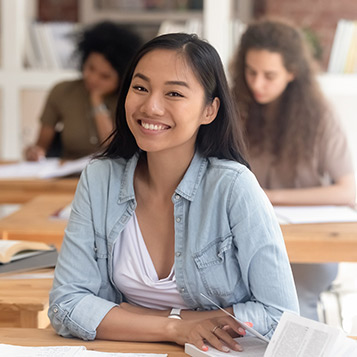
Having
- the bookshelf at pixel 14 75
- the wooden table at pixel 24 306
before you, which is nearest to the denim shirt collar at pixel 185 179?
the wooden table at pixel 24 306

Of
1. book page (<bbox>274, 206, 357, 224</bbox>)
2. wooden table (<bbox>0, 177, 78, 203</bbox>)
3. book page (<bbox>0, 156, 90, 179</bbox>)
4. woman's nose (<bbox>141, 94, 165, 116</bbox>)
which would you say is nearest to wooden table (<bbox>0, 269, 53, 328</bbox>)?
woman's nose (<bbox>141, 94, 165, 116</bbox>)

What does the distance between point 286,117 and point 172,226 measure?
1386mm

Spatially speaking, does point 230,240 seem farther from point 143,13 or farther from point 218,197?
point 143,13

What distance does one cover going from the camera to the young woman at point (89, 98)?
3.64 metres

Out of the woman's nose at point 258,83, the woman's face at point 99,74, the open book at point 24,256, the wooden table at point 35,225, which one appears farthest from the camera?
the woman's face at point 99,74

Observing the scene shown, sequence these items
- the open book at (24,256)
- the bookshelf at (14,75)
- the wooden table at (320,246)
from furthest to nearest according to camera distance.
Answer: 1. the bookshelf at (14,75)
2. the wooden table at (320,246)
3. the open book at (24,256)

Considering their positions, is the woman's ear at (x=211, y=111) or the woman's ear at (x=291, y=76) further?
the woman's ear at (x=291, y=76)

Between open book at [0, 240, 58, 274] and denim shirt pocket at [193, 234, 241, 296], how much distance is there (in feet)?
1.94

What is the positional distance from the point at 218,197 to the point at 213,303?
21cm

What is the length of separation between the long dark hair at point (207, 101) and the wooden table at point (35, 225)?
0.66m

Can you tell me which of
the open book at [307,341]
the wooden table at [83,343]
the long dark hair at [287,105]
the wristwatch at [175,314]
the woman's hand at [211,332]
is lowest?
the wooden table at [83,343]

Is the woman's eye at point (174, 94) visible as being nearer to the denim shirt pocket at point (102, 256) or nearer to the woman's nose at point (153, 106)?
the woman's nose at point (153, 106)

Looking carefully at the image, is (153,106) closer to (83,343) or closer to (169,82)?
(169,82)

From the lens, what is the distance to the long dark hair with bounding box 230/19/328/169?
9.09 feet
